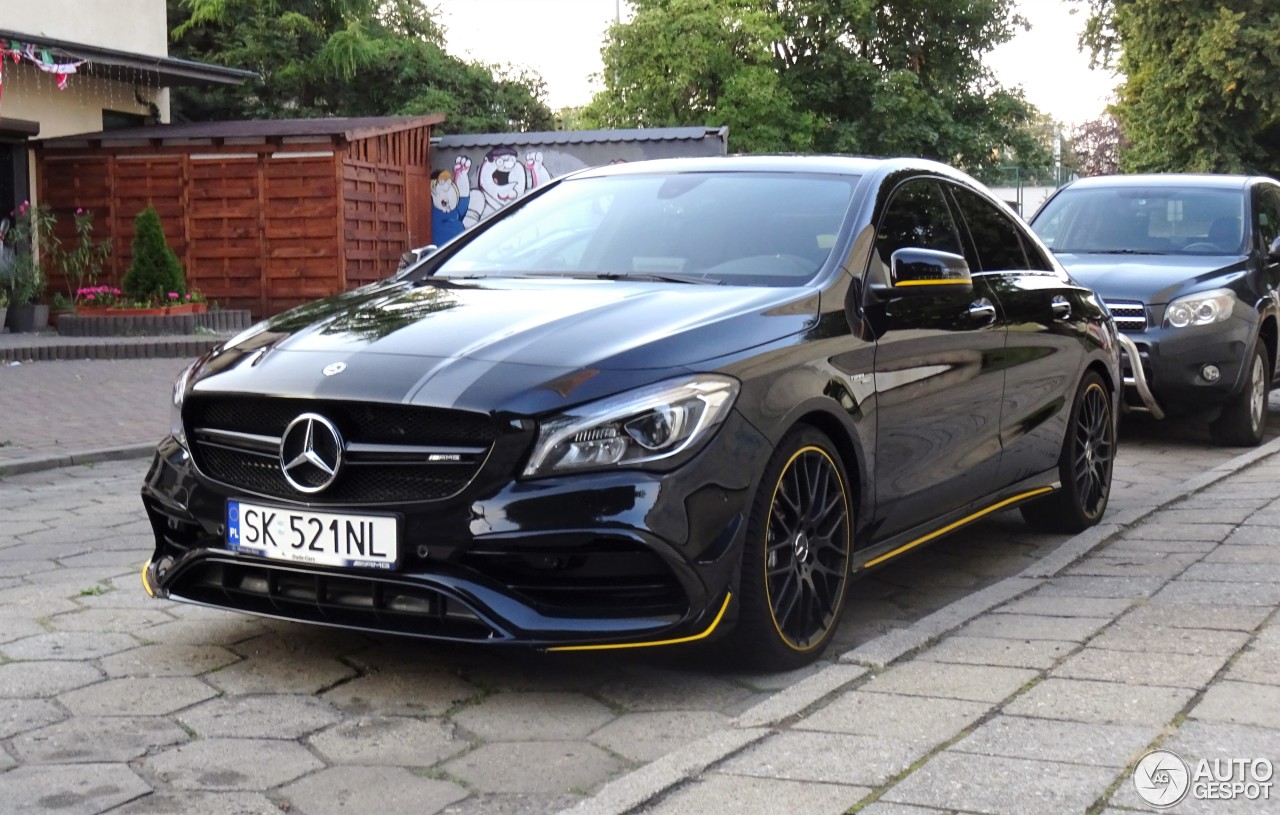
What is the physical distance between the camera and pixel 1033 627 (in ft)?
15.2

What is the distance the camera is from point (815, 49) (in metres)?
49.1

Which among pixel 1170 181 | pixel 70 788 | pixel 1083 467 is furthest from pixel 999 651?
pixel 1170 181

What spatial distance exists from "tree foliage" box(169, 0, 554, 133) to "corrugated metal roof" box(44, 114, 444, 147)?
14902 mm

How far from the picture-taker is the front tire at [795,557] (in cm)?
400

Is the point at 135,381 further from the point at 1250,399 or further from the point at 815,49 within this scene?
the point at 815,49

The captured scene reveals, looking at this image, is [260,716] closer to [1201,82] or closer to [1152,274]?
[1152,274]

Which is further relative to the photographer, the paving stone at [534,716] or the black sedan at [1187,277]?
the black sedan at [1187,277]

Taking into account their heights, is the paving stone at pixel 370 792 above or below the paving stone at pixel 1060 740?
below

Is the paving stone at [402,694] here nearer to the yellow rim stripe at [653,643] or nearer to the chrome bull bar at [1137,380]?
the yellow rim stripe at [653,643]

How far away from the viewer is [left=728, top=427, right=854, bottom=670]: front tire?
4.00m

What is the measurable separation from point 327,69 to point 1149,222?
3118cm

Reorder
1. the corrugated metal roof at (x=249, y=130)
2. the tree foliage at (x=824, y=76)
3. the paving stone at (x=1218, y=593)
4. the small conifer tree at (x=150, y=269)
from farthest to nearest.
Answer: the tree foliage at (x=824, y=76), the corrugated metal roof at (x=249, y=130), the small conifer tree at (x=150, y=269), the paving stone at (x=1218, y=593)

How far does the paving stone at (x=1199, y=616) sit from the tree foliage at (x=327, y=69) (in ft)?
114

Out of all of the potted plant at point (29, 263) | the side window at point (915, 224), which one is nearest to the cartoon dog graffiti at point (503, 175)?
the potted plant at point (29, 263)
